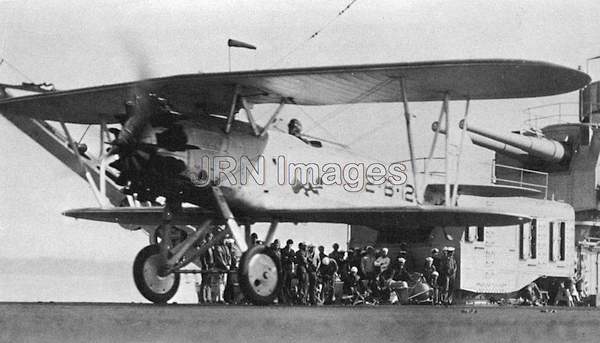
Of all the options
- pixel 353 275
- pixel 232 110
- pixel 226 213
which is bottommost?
pixel 353 275

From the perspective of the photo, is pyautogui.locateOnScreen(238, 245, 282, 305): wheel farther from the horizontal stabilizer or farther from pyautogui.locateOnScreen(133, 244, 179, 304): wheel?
the horizontal stabilizer

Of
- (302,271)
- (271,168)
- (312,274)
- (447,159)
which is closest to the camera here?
(447,159)

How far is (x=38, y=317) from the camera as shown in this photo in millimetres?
8859

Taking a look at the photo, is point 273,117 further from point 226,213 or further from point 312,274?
point 312,274

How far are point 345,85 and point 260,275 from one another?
12.1 feet

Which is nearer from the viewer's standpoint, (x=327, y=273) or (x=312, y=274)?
(x=312, y=274)

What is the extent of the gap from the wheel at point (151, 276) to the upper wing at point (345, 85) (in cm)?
269

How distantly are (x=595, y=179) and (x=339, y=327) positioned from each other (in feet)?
75.4

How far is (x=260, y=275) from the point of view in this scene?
584 inches

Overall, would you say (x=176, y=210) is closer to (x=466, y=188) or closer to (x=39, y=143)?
(x=39, y=143)

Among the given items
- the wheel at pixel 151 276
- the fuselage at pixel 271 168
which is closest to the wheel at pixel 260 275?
the fuselage at pixel 271 168

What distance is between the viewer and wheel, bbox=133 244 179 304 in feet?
52.1

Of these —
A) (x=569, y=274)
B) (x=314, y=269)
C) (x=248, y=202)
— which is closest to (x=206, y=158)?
(x=248, y=202)

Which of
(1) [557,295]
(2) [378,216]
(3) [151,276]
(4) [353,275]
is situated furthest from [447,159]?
(1) [557,295]
